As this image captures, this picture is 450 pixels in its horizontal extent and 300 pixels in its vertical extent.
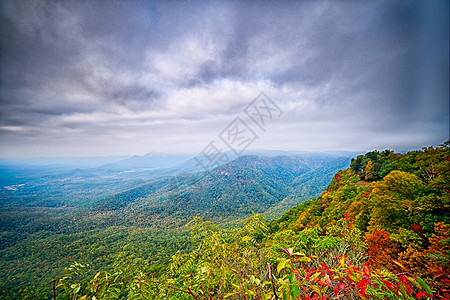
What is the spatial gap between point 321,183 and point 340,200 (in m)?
100

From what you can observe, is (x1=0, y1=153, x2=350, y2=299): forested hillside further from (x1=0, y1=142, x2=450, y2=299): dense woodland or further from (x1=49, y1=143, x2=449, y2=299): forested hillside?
(x1=49, y1=143, x2=449, y2=299): forested hillside

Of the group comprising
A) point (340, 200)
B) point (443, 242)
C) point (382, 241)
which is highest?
point (443, 242)

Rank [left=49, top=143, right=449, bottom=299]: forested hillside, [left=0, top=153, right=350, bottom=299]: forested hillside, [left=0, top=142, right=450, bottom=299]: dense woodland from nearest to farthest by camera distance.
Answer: [left=49, top=143, right=449, bottom=299]: forested hillside < [left=0, top=142, right=450, bottom=299]: dense woodland < [left=0, top=153, right=350, bottom=299]: forested hillside

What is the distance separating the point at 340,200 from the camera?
17594mm

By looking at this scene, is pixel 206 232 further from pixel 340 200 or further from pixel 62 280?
pixel 340 200

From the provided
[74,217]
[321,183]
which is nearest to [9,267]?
[74,217]

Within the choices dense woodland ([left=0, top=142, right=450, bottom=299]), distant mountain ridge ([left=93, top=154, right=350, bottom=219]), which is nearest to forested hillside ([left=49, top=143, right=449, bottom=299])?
dense woodland ([left=0, top=142, right=450, bottom=299])

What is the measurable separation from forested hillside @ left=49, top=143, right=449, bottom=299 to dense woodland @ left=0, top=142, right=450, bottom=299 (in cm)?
3

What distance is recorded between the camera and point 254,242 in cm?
370

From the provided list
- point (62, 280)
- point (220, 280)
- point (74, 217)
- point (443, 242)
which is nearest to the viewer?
point (62, 280)

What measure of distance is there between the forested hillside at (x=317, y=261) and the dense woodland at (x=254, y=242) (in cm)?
3

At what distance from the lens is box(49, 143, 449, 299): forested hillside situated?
1.50m

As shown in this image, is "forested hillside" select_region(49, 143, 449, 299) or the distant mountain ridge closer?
"forested hillside" select_region(49, 143, 449, 299)

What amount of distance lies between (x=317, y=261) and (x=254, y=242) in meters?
1.24
